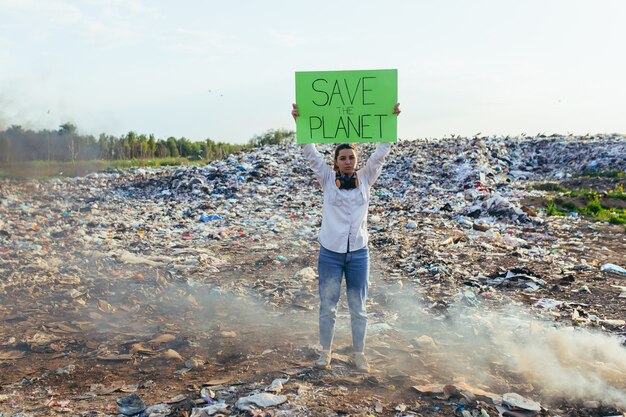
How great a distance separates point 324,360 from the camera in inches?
121

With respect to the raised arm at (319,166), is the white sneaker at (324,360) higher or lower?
lower

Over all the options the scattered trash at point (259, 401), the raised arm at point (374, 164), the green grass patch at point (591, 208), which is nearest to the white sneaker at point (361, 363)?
the scattered trash at point (259, 401)

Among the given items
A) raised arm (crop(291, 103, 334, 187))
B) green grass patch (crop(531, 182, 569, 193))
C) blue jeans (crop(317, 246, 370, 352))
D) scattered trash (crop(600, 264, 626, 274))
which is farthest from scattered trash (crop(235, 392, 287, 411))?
green grass patch (crop(531, 182, 569, 193))

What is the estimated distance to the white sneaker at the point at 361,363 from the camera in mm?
3051

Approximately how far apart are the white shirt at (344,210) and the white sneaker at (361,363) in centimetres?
66

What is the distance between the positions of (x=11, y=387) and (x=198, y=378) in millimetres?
1091

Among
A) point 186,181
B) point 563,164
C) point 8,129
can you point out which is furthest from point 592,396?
point 563,164

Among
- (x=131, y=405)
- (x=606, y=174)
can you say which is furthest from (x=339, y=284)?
(x=606, y=174)

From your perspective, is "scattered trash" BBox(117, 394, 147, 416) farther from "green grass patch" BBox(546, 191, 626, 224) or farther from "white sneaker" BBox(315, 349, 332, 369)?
"green grass patch" BBox(546, 191, 626, 224)

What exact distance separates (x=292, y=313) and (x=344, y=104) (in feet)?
6.69

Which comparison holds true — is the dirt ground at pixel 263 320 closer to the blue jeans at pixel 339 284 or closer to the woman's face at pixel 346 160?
the blue jeans at pixel 339 284

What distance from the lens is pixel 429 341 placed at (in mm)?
3705

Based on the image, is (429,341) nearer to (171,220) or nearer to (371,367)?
(371,367)

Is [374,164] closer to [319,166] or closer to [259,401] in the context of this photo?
[319,166]
